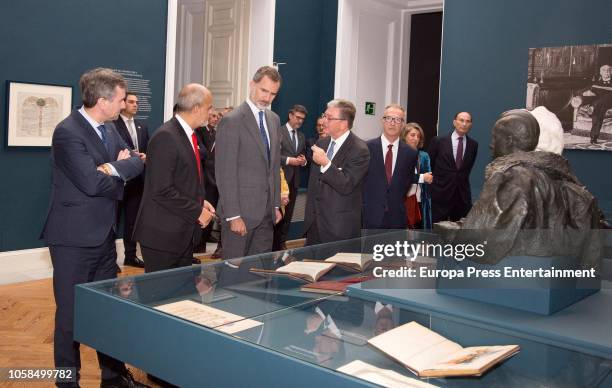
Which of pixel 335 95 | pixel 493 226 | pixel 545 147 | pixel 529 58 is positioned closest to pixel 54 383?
pixel 493 226

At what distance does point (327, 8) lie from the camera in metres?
9.08

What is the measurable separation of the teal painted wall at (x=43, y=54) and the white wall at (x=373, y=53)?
10.5ft

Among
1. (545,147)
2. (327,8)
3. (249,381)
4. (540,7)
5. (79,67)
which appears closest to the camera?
(249,381)

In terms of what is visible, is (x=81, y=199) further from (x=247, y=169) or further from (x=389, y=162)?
(x=389, y=162)

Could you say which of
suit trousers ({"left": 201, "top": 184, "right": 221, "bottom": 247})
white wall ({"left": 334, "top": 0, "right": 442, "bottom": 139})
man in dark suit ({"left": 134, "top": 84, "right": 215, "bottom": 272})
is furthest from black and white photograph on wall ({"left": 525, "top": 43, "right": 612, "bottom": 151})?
man in dark suit ({"left": 134, "top": 84, "right": 215, "bottom": 272})

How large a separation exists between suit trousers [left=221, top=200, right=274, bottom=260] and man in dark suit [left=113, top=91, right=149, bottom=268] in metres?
2.52

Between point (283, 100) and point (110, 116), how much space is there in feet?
18.3

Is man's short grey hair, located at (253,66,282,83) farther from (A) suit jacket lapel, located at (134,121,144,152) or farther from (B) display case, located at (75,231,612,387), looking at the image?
(A) suit jacket lapel, located at (134,121,144,152)

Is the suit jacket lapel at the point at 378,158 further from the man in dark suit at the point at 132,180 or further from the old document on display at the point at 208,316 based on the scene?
the old document on display at the point at 208,316

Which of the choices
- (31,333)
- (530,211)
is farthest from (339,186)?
(31,333)

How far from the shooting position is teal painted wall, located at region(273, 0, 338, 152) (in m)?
8.48

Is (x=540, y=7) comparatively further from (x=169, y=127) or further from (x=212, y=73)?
(x=169, y=127)

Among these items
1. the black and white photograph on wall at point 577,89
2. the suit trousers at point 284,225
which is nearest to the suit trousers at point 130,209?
the suit trousers at point 284,225

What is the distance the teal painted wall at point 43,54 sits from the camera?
18.7ft
